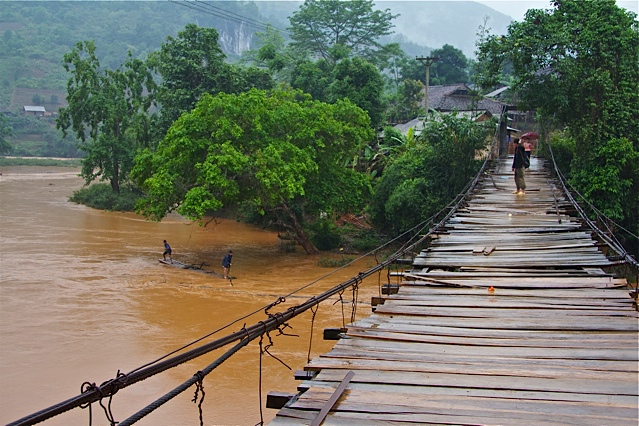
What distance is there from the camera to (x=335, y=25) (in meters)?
42.0

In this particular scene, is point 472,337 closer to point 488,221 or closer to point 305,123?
point 488,221

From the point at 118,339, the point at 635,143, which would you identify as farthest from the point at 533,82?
the point at 118,339

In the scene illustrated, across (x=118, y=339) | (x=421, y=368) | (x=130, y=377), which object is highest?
(x=130, y=377)

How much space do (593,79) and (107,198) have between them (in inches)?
826

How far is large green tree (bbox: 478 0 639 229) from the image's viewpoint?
51.5 ft

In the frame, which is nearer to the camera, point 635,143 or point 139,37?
point 635,143

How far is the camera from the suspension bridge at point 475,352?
10.0 ft

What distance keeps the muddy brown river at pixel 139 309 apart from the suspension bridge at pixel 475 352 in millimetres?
4442

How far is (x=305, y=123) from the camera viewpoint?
60.1 feet

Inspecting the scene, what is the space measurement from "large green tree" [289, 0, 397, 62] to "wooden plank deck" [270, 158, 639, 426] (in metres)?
36.2

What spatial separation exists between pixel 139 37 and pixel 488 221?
71.3 m

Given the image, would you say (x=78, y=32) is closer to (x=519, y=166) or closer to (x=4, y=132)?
(x=4, y=132)

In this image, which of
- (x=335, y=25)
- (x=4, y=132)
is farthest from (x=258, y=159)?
(x=4, y=132)

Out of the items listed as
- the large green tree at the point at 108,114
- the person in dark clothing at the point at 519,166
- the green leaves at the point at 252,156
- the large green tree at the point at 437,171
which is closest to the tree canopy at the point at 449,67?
the large green tree at the point at 108,114
